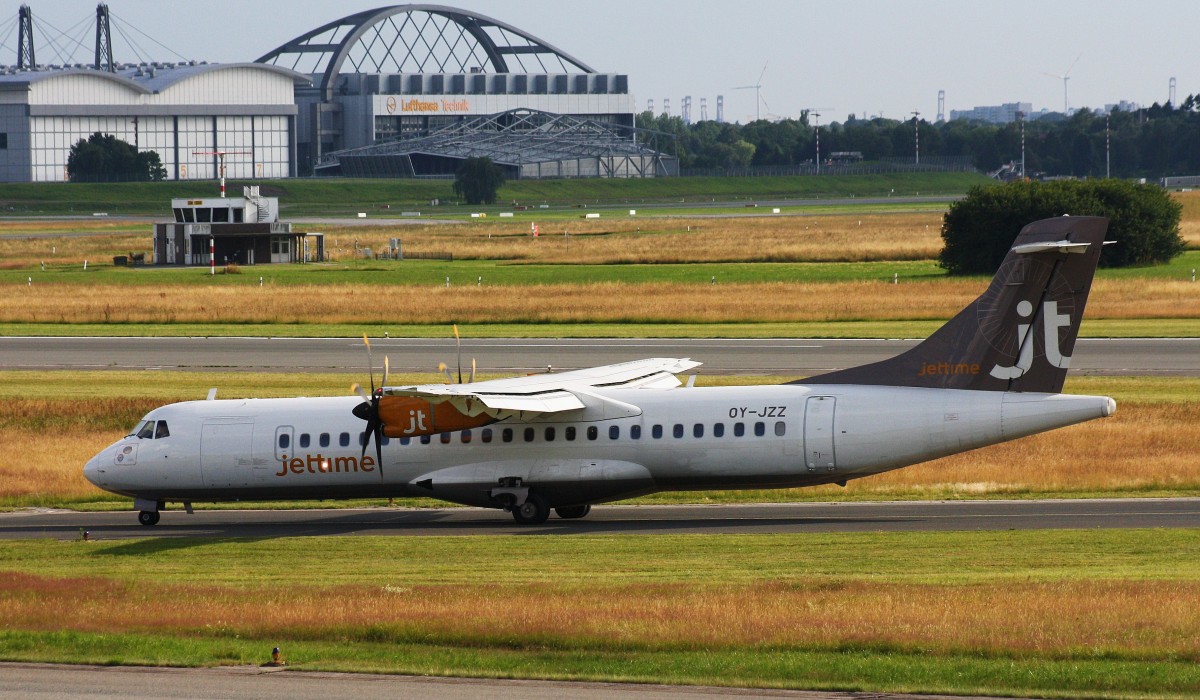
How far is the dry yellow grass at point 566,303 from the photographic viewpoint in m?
68.8

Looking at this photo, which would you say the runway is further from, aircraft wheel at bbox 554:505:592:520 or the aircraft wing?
the aircraft wing

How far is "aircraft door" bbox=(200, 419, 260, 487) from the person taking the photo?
104 feet

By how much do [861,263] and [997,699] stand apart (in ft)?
275

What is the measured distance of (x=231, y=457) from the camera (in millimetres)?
31781

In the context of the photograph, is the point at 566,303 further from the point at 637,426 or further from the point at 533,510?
the point at 637,426

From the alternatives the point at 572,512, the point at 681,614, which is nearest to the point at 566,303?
the point at 572,512

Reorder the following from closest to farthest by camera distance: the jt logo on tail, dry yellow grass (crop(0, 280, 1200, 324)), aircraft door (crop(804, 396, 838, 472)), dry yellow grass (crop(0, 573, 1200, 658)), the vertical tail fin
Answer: dry yellow grass (crop(0, 573, 1200, 658)) → the vertical tail fin → the jt logo on tail → aircraft door (crop(804, 396, 838, 472)) → dry yellow grass (crop(0, 280, 1200, 324))

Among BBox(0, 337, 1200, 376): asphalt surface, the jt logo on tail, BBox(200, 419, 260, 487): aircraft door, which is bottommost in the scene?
BBox(200, 419, 260, 487): aircraft door

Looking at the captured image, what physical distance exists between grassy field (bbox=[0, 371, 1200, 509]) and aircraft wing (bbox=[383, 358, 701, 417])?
3.25 m

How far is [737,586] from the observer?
22.0 meters

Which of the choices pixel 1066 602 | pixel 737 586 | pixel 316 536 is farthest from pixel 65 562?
pixel 1066 602

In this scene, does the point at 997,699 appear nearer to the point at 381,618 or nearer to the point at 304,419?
the point at 381,618

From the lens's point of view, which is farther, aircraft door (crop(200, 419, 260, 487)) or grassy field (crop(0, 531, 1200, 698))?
aircraft door (crop(200, 419, 260, 487))

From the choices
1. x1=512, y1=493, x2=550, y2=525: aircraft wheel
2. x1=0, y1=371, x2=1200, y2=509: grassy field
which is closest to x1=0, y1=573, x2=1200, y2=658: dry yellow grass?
x1=512, y1=493, x2=550, y2=525: aircraft wheel
